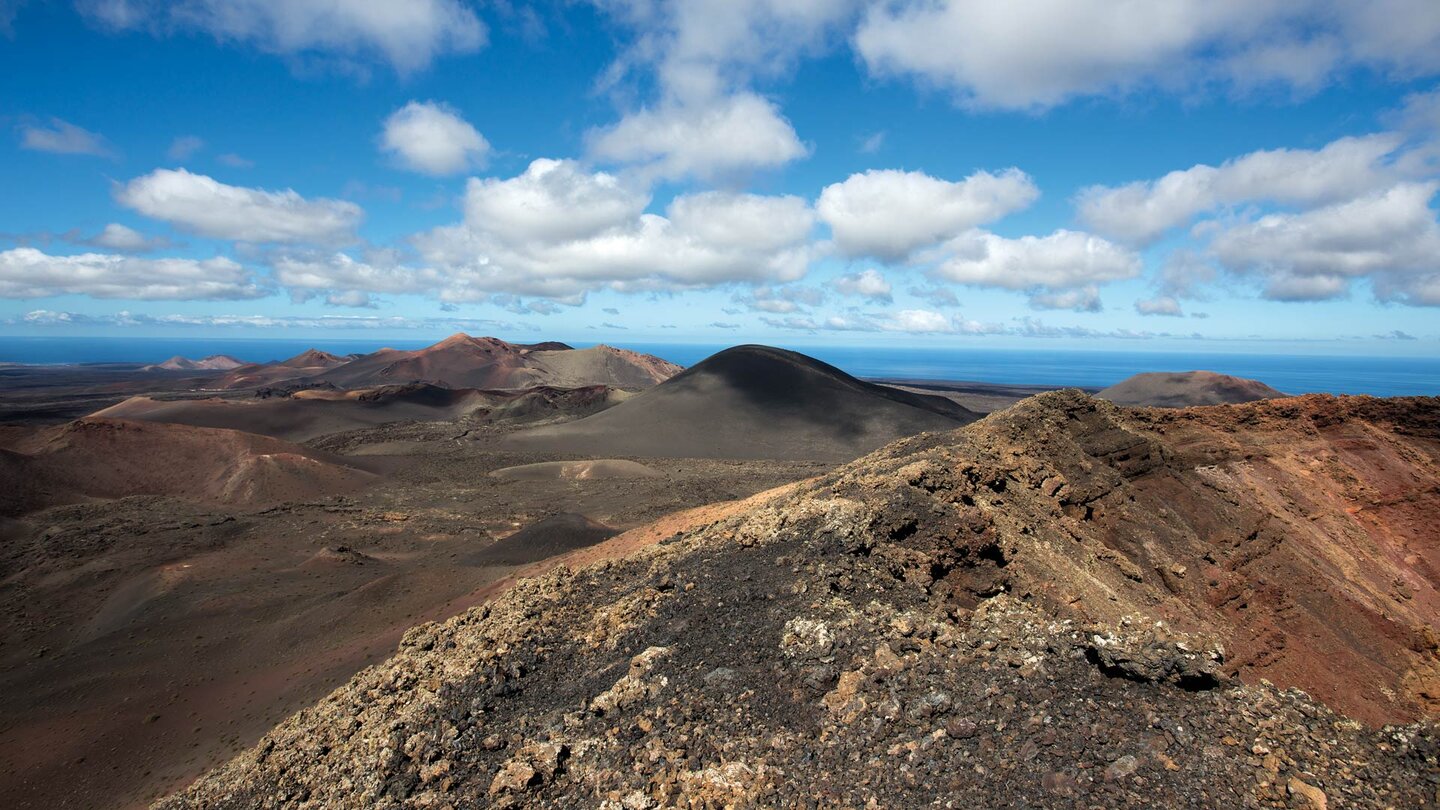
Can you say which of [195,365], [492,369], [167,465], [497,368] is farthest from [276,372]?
[167,465]

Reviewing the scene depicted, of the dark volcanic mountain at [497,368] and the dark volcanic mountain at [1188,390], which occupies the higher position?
the dark volcanic mountain at [497,368]

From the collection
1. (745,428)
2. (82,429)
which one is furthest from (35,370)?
(745,428)

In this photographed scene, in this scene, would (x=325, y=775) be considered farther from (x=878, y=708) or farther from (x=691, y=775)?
(x=878, y=708)

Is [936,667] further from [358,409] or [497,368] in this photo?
[497,368]

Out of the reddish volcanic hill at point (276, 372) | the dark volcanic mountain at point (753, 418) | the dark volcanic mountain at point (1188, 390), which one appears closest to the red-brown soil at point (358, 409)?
the dark volcanic mountain at point (753, 418)

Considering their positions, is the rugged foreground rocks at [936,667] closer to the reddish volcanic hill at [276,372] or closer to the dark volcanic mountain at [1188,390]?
the dark volcanic mountain at [1188,390]

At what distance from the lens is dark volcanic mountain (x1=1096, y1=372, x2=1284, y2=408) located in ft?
227

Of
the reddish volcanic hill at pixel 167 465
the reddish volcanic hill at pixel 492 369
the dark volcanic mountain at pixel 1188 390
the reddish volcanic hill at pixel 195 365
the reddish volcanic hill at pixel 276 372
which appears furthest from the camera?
the reddish volcanic hill at pixel 195 365

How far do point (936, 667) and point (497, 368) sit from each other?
8567 centimetres

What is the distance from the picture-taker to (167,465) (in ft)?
91.2

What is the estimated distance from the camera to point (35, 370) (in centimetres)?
12862

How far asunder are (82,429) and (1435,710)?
40972 mm

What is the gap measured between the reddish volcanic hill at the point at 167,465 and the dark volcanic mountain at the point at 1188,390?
2716 inches

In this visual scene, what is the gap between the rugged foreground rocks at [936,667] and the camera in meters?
4.23
